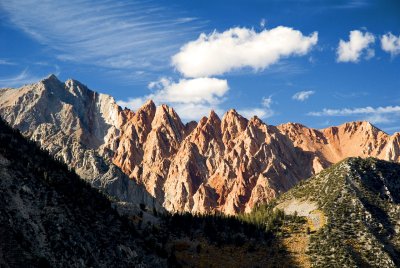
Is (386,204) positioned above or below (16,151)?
below

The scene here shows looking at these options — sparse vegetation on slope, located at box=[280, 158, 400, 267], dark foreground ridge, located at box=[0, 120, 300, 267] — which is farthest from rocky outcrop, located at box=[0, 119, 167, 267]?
sparse vegetation on slope, located at box=[280, 158, 400, 267]

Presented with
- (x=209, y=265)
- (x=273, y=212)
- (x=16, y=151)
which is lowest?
(x=209, y=265)

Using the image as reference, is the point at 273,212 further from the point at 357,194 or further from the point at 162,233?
the point at 162,233

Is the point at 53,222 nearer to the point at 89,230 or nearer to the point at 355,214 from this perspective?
the point at 89,230

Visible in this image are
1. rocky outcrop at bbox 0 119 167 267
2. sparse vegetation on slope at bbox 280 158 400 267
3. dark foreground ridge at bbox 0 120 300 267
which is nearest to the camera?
rocky outcrop at bbox 0 119 167 267

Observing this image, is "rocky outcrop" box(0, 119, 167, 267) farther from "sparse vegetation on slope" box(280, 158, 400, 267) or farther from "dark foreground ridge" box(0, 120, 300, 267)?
"sparse vegetation on slope" box(280, 158, 400, 267)

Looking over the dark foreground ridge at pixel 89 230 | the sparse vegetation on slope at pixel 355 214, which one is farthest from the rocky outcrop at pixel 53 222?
the sparse vegetation on slope at pixel 355 214

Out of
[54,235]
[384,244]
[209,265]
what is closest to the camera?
[54,235]

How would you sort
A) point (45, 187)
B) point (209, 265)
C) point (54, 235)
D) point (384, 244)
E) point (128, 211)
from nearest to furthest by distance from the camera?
point (54, 235) < point (45, 187) < point (209, 265) < point (384, 244) < point (128, 211)

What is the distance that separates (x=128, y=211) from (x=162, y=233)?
14325 millimetres

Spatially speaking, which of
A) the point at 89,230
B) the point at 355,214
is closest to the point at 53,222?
the point at 89,230

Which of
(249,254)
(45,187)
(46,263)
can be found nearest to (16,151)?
(45,187)

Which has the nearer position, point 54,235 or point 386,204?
point 54,235

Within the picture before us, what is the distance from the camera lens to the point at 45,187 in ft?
397
